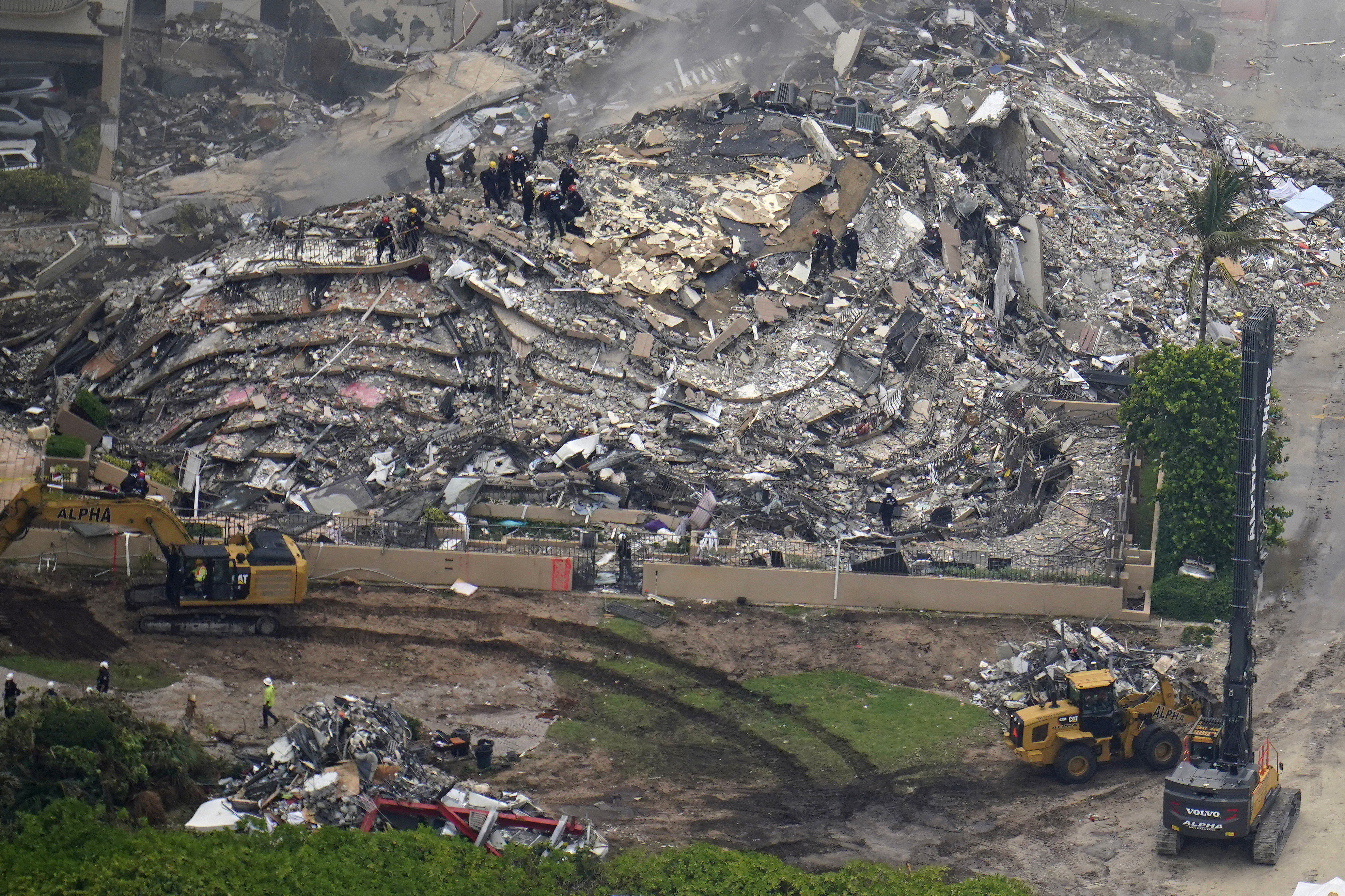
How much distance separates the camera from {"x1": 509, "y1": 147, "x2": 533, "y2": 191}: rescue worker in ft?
152

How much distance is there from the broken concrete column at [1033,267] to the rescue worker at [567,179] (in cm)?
1211

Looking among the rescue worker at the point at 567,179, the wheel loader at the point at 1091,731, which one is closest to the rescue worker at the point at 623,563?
the wheel loader at the point at 1091,731

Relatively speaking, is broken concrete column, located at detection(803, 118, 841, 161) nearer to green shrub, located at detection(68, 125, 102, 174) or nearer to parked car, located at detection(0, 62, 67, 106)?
green shrub, located at detection(68, 125, 102, 174)

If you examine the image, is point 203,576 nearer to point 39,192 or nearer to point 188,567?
point 188,567

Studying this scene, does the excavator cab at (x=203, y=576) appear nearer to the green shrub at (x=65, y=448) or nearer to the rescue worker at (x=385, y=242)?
the green shrub at (x=65, y=448)

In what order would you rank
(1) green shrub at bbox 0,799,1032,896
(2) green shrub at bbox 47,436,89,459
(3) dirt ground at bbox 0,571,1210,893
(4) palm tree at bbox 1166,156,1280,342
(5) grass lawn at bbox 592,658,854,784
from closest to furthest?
(1) green shrub at bbox 0,799,1032,896 < (3) dirt ground at bbox 0,571,1210,893 < (5) grass lawn at bbox 592,658,854,784 < (2) green shrub at bbox 47,436,89,459 < (4) palm tree at bbox 1166,156,1280,342

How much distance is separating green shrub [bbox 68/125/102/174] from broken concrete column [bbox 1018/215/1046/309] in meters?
24.6

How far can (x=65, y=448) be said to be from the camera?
130 ft

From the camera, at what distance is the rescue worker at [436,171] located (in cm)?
4641

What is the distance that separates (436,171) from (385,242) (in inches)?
113

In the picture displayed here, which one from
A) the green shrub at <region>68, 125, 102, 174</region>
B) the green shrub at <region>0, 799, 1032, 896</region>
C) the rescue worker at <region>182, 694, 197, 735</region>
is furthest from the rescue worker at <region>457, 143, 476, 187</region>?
the green shrub at <region>0, 799, 1032, 896</region>

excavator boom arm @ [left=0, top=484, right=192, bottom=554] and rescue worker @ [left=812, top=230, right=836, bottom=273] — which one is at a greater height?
rescue worker @ [left=812, top=230, right=836, bottom=273]

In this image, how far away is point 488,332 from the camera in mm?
44125

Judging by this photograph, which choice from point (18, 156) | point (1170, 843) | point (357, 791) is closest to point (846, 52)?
point (18, 156)
